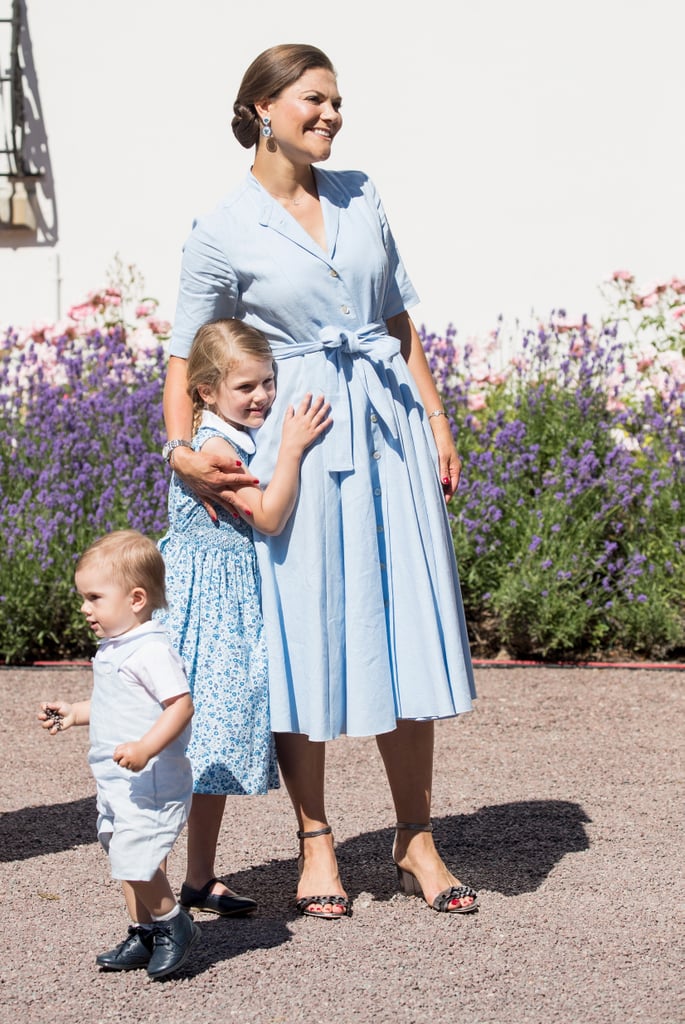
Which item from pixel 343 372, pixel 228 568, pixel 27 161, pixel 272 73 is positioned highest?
pixel 27 161

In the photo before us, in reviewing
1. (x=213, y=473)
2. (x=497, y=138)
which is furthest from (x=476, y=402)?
(x=213, y=473)

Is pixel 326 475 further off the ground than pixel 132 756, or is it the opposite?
pixel 326 475

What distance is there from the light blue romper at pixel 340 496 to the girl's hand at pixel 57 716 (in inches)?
18.4

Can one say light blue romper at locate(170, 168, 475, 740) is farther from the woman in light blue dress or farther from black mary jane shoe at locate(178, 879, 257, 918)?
black mary jane shoe at locate(178, 879, 257, 918)

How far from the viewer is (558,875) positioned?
3.43 meters

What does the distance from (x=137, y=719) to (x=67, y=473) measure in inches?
148

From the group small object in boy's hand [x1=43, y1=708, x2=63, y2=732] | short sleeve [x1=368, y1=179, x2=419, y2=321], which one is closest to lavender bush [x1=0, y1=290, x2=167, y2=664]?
short sleeve [x1=368, y1=179, x2=419, y2=321]

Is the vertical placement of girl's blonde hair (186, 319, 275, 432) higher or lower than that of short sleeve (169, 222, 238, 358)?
lower

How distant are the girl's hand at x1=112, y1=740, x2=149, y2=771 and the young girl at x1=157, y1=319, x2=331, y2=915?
44cm

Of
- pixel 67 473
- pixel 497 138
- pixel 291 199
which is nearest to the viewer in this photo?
pixel 291 199

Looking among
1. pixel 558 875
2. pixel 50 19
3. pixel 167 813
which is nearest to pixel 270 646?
pixel 167 813

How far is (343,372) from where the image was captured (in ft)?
10.3

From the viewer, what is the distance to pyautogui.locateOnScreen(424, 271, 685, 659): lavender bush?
5922 millimetres

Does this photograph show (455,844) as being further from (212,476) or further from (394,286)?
(394,286)
